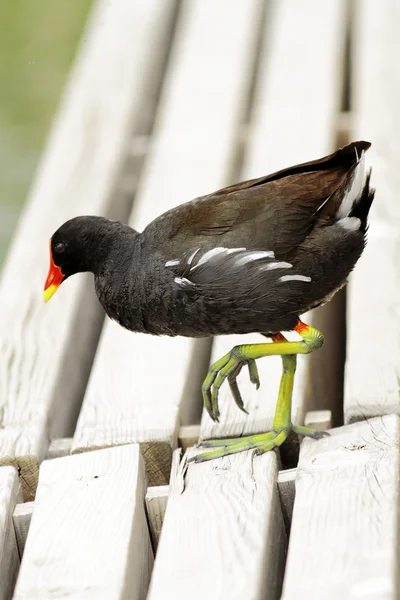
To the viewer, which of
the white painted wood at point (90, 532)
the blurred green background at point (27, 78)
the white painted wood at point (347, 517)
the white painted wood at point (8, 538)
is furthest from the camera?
the blurred green background at point (27, 78)

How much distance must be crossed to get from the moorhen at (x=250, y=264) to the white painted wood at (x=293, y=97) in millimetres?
303

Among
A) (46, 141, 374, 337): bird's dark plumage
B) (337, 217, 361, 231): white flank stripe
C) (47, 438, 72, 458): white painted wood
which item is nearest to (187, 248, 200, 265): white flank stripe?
(46, 141, 374, 337): bird's dark plumage

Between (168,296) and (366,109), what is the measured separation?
6.38 feet

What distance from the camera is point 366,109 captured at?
3801 mm

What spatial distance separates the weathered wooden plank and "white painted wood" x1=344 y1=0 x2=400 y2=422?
807 mm

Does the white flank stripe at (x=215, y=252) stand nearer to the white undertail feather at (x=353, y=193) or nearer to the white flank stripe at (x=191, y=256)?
the white flank stripe at (x=191, y=256)

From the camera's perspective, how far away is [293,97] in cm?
398

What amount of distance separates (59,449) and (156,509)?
44 cm

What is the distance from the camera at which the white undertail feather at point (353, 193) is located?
2225 millimetres

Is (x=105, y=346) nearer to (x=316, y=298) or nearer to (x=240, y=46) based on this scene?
(x=316, y=298)

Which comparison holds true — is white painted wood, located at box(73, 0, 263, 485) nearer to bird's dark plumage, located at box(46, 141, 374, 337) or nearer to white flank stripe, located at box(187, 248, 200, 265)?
bird's dark plumage, located at box(46, 141, 374, 337)

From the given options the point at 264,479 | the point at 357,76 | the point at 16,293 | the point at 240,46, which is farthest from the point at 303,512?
the point at 240,46

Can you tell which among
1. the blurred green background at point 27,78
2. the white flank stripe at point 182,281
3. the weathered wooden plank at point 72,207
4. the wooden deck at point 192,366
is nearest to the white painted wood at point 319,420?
the wooden deck at point 192,366

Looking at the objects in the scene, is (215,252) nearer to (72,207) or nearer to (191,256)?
(191,256)
